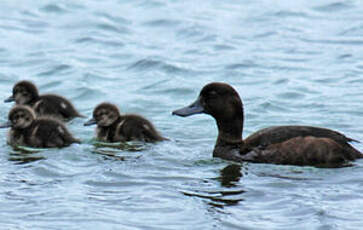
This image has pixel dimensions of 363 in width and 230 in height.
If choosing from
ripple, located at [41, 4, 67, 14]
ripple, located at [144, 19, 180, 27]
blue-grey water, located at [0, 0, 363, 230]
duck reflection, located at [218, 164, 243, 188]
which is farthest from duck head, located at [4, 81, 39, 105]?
ripple, located at [41, 4, 67, 14]

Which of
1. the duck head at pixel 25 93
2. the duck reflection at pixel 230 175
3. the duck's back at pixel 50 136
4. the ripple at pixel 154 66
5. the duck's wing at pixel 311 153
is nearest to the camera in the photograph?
the duck reflection at pixel 230 175

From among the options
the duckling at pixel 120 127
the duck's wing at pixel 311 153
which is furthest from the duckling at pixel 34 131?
the duck's wing at pixel 311 153

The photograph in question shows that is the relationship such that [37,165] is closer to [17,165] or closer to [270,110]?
[17,165]

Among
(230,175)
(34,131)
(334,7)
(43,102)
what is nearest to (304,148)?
(230,175)

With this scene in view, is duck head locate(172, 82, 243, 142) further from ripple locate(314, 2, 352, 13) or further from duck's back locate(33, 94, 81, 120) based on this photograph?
ripple locate(314, 2, 352, 13)

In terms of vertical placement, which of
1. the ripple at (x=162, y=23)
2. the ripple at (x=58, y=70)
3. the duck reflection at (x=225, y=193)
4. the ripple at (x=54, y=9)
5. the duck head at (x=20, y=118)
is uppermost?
the ripple at (x=54, y=9)

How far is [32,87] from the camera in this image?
1029 centimetres

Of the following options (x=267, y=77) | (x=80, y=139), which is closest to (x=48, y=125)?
(x=80, y=139)

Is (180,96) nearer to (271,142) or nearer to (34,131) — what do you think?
(34,131)

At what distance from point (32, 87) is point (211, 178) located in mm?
3409

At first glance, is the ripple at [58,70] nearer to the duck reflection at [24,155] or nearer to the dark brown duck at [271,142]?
the duck reflection at [24,155]

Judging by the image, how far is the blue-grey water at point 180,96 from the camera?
653 centimetres

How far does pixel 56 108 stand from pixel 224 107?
8.23 ft

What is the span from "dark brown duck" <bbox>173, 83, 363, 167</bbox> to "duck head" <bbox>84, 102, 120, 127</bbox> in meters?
1.04
